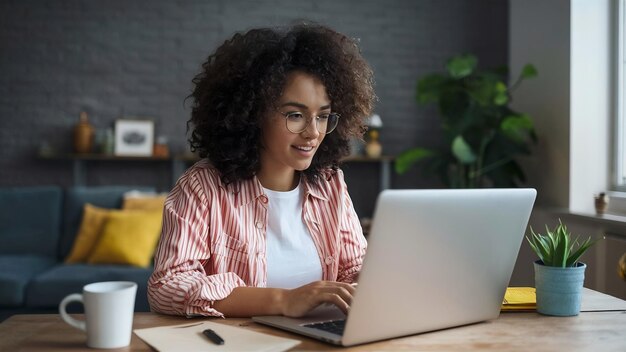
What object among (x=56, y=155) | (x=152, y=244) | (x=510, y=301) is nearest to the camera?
(x=510, y=301)

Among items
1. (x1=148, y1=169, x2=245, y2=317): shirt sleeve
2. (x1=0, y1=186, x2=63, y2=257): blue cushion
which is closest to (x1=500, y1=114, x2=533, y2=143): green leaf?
(x1=148, y1=169, x2=245, y2=317): shirt sleeve

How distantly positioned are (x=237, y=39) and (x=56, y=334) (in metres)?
0.82

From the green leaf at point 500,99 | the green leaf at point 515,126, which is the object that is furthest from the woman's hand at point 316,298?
the green leaf at point 500,99

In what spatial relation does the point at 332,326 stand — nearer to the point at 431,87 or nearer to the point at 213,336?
the point at 213,336

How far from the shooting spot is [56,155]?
4.79 meters

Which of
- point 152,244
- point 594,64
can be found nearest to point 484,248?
point 594,64

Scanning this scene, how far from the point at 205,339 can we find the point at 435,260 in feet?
1.31

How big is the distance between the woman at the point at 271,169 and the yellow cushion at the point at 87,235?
2.35 metres

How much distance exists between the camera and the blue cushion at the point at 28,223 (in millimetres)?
3914

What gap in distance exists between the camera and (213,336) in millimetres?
1080

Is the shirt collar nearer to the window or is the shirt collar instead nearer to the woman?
the woman

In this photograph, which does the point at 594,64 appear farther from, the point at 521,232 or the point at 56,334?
the point at 56,334

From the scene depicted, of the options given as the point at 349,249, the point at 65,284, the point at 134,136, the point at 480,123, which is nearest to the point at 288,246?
the point at 349,249

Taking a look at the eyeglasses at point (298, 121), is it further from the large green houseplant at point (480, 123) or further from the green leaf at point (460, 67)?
the green leaf at point (460, 67)
